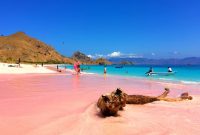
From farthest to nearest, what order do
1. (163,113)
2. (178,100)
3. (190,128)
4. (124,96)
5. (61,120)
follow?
(178,100) → (163,113) → (124,96) → (61,120) → (190,128)

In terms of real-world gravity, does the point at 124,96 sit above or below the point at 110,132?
above

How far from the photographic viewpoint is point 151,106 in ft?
33.0

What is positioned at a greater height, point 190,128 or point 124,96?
point 124,96

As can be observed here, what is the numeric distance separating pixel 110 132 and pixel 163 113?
295 cm

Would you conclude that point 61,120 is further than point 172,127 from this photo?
Yes

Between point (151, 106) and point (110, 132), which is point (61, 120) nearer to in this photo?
point (110, 132)

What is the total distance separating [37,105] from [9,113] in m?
1.66

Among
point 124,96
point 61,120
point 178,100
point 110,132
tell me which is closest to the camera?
point 110,132

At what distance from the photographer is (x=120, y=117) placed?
774 centimetres

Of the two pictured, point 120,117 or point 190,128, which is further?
point 120,117

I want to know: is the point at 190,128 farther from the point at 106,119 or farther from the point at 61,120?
the point at 61,120

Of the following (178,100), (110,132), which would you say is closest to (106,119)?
(110,132)

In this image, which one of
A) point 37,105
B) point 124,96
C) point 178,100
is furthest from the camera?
point 178,100

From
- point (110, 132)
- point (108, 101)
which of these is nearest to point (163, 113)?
point (108, 101)
